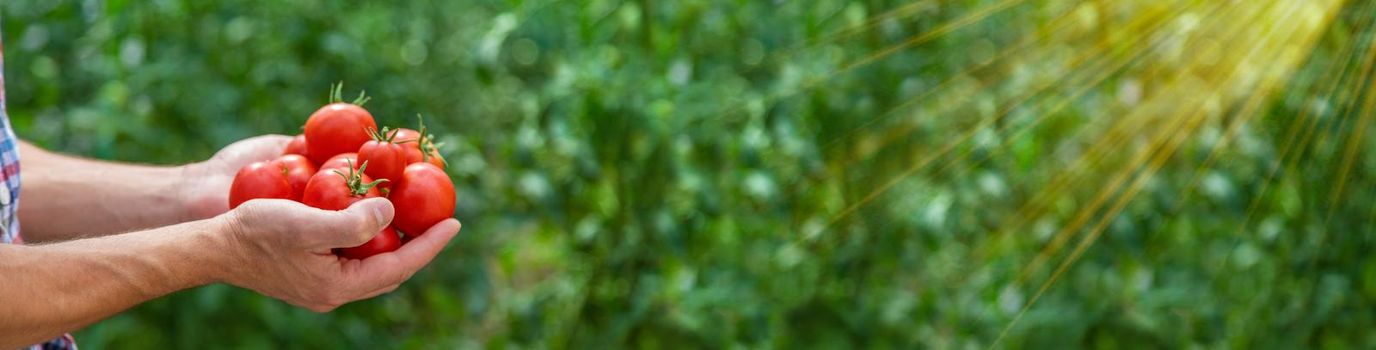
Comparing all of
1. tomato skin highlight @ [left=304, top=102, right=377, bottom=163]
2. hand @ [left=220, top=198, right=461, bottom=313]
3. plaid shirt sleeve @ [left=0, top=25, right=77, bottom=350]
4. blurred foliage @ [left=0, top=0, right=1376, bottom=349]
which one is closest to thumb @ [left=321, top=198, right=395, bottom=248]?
hand @ [left=220, top=198, right=461, bottom=313]

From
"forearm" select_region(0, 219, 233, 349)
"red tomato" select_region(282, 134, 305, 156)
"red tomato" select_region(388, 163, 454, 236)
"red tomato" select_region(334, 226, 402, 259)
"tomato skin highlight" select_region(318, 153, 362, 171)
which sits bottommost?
"forearm" select_region(0, 219, 233, 349)

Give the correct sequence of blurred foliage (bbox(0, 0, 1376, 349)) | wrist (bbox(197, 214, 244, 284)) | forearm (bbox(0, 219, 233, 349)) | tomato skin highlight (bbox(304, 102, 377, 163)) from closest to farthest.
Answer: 1. forearm (bbox(0, 219, 233, 349))
2. wrist (bbox(197, 214, 244, 284))
3. tomato skin highlight (bbox(304, 102, 377, 163))
4. blurred foliage (bbox(0, 0, 1376, 349))

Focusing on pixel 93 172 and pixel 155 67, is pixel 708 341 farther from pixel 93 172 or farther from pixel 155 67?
pixel 93 172

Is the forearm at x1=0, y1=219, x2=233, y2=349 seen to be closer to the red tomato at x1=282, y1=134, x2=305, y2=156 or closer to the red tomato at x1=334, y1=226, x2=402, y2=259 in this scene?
the red tomato at x1=334, y1=226, x2=402, y2=259

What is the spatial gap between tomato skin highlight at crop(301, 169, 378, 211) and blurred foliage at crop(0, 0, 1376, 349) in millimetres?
1194

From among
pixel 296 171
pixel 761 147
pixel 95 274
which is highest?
pixel 761 147

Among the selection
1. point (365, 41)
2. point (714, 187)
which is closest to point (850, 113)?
point (714, 187)

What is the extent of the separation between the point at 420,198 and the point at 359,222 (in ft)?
0.51

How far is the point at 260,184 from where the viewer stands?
1305 mm

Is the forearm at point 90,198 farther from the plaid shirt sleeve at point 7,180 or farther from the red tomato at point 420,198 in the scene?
the red tomato at point 420,198

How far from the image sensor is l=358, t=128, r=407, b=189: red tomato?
4.28 feet

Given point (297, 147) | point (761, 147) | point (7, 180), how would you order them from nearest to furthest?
point (7, 180), point (297, 147), point (761, 147)

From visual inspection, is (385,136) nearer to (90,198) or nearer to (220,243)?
(220,243)

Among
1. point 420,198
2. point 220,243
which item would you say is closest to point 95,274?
point 220,243
